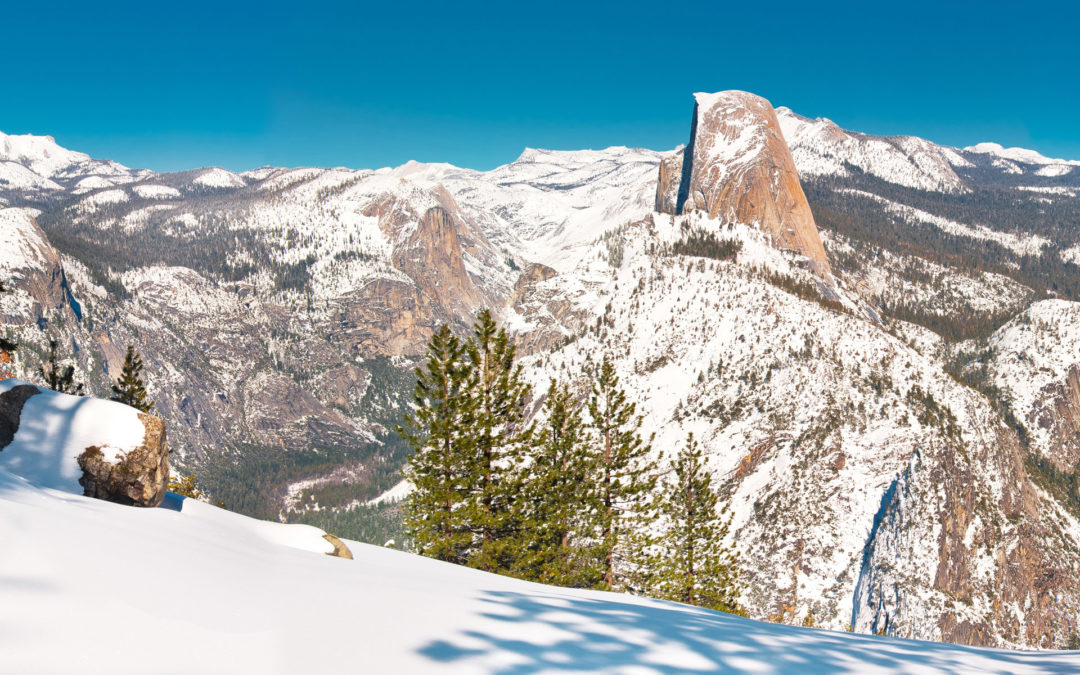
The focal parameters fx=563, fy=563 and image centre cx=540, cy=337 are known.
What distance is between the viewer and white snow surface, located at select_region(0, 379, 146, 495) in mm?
8625

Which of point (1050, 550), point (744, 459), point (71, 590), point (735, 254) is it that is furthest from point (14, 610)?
point (735, 254)

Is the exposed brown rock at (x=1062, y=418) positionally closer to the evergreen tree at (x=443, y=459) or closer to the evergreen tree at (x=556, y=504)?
the evergreen tree at (x=556, y=504)

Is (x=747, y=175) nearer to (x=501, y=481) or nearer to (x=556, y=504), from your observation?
(x=556, y=504)

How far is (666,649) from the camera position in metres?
4.36

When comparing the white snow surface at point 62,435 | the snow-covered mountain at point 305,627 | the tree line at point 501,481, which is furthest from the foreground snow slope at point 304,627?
the tree line at point 501,481

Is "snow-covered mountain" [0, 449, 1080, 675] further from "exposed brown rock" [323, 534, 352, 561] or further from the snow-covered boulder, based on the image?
"exposed brown rock" [323, 534, 352, 561]

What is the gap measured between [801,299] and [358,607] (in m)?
114

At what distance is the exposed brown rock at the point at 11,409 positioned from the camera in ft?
29.7

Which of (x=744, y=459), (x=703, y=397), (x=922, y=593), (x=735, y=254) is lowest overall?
(x=922, y=593)

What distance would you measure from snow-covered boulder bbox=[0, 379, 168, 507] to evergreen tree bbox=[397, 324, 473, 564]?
1333 centimetres

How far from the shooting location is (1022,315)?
153375 mm

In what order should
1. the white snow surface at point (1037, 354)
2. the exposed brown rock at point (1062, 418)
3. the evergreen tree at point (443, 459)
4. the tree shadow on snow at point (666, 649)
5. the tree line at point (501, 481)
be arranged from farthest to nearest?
the white snow surface at point (1037, 354)
the exposed brown rock at point (1062, 418)
the tree line at point (501, 481)
the evergreen tree at point (443, 459)
the tree shadow on snow at point (666, 649)

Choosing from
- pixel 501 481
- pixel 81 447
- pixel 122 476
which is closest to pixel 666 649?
pixel 122 476

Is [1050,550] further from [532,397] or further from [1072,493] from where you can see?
[532,397]
